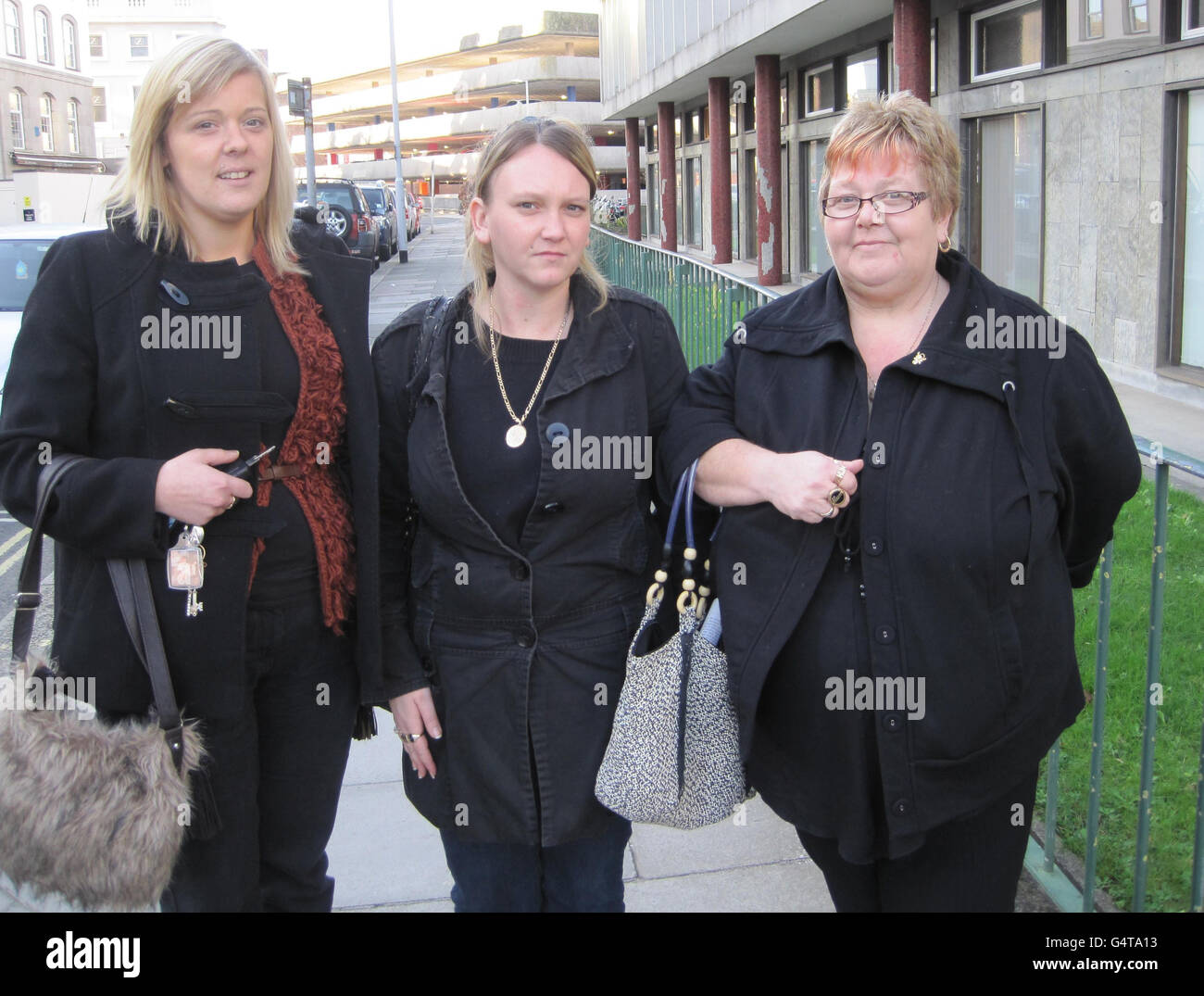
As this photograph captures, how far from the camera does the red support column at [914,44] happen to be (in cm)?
1298

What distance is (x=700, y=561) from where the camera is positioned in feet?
8.27

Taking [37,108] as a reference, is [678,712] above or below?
below

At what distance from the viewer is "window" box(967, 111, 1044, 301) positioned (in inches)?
467

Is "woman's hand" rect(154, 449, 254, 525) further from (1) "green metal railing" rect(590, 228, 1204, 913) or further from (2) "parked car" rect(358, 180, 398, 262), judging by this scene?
(2) "parked car" rect(358, 180, 398, 262)

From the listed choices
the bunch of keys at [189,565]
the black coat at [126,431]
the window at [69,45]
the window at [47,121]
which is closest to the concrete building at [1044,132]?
the black coat at [126,431]

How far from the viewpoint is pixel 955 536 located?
2115 mm

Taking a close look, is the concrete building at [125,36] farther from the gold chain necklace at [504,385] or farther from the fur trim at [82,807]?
the fur trim at [82,807]

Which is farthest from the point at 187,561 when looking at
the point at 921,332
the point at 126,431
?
the point at 921,332

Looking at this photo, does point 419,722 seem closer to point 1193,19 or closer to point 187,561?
point 187,561

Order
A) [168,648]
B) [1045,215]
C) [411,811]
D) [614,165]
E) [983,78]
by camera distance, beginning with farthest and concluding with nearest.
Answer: [614,165]
[983,78]
[1045,215]
[411,811]
[168,648]
